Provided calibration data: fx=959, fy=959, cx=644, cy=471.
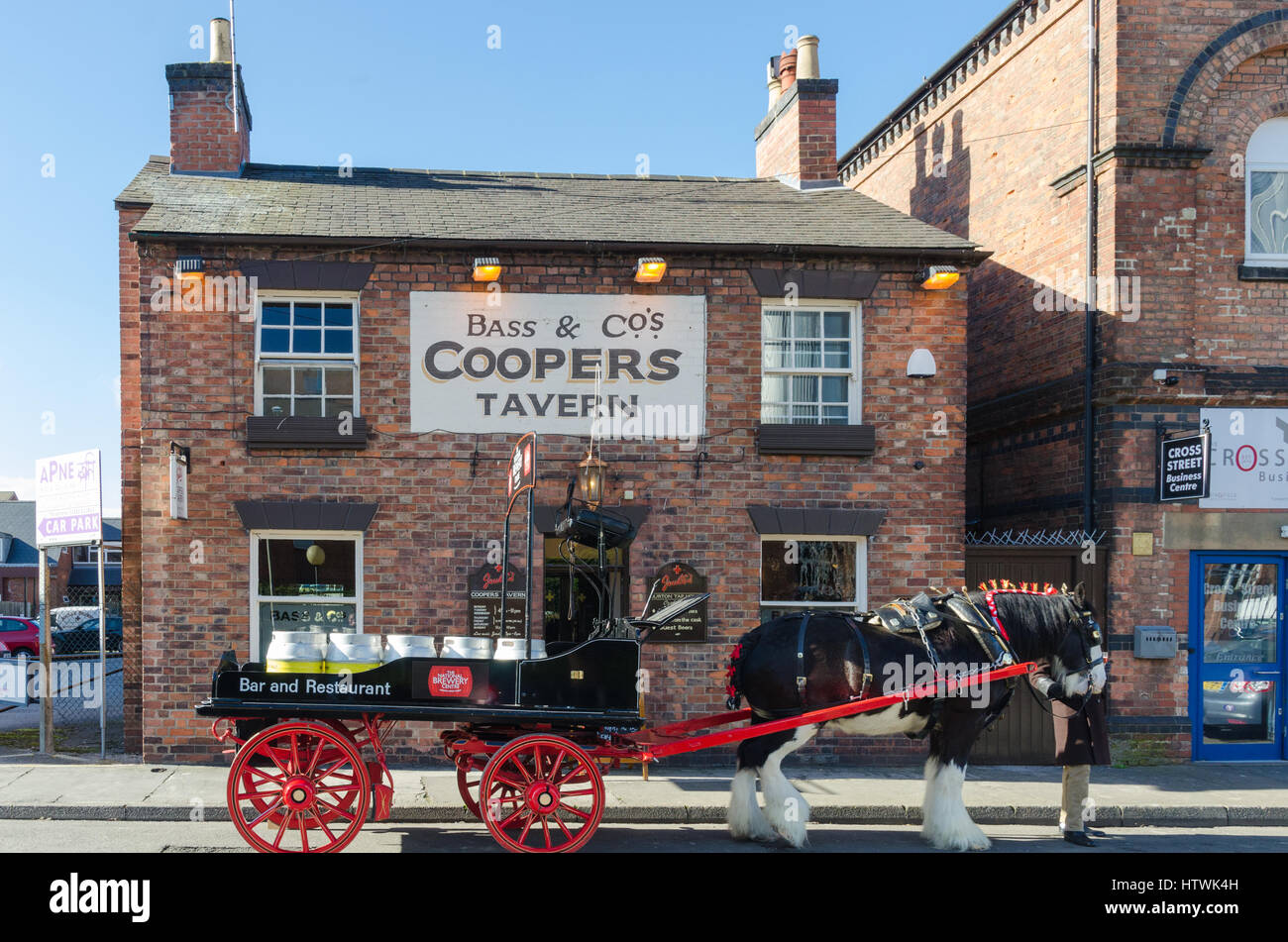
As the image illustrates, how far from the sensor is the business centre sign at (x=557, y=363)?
1027 centimetres

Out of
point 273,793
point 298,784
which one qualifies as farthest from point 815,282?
point 273,793

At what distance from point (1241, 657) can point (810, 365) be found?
19.6 feet

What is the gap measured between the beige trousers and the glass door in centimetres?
419

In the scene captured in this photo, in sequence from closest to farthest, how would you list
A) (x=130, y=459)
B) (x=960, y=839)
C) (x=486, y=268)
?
(x=960, y=839) < (x=486, y=268) < (x=130, y=459)

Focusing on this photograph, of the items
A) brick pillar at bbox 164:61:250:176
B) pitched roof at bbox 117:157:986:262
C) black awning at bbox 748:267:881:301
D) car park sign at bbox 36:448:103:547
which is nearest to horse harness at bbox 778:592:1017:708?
black awning at bbox 748:267:881:301

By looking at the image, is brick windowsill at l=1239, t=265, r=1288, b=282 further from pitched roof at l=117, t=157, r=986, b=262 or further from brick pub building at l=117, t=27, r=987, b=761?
brick pub building at l=117, t=27, r=987, b=761

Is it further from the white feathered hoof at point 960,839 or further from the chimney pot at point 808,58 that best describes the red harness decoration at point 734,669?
the chimney pot at point 808,58

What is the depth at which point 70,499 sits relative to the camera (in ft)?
35.6

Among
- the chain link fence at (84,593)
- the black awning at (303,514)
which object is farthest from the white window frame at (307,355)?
the chain link fence at (84,593)

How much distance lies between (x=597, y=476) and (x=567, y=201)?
4.35 meters

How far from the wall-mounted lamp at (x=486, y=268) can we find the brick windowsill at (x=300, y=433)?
1965mm

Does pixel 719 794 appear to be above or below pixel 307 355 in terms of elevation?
below

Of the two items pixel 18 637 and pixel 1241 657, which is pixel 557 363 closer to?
pixel 1241 657

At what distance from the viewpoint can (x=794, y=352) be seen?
10727 millimetres
